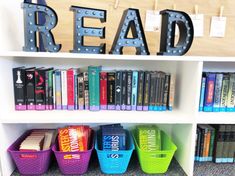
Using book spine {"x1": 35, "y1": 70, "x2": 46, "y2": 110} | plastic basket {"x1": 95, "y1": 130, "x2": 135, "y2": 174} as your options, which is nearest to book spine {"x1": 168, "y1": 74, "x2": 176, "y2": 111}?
plastic basket {"x1": 95, "y1": 130, "x2": 135, "y2": 174}

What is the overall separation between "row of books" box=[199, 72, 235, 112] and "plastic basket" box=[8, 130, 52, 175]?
904mm

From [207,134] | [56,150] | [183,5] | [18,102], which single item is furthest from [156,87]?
[18,102]

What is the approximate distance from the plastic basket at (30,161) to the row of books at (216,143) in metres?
0.87

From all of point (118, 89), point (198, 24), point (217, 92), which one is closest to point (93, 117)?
point (118, 89)

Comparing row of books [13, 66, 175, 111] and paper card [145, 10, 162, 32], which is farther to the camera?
paper card [145, 10, 162, 32]

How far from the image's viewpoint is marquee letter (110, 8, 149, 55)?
3.22 feet

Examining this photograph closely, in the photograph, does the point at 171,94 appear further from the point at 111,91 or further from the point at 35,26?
the point at 35,26

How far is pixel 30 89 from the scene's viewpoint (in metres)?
1.10

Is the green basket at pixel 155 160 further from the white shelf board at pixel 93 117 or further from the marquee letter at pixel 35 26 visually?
the marquee letter at pixel 35 26

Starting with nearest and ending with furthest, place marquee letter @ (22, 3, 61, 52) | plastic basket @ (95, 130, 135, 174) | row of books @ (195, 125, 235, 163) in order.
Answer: marquee letter @ (22, 3, 61, 52), plastic basket @ (95, 130, 135, 174), row of books @ (195, 125, 235, 163)

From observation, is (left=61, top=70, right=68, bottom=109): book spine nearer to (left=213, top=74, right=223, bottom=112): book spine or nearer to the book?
the book

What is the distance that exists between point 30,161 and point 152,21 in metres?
1.04

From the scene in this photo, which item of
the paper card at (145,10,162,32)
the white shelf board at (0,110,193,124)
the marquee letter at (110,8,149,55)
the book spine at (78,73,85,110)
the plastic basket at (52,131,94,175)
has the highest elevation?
the paper card at (145,10,162,32)

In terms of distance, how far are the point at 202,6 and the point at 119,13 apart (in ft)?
1.66
